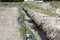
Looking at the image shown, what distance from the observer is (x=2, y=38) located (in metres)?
9.44

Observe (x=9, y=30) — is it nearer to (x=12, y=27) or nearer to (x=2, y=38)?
(x=12, y=27)

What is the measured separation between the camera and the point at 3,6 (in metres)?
21.8

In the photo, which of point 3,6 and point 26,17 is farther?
point 3,6

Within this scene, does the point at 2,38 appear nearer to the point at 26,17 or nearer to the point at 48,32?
the point at 26,17

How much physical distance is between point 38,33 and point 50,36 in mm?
2297

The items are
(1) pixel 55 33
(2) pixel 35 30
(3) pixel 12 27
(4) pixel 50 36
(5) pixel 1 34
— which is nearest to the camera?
(1) pixel 55 33

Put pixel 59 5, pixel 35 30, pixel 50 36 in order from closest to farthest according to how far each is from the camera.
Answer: pixel 50 36, pixel 35 30, pixel 59 5

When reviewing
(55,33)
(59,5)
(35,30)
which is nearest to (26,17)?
(35,30)

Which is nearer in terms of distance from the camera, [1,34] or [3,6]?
[1,34]

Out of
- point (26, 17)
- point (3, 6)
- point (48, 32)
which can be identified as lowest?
point (3, 6)

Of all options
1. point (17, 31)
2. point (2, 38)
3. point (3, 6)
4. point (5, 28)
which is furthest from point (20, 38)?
point (3, 6)

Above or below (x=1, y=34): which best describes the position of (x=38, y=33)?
above

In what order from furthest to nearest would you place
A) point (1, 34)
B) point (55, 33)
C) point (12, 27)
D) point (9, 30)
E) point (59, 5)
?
point (59, 5) → point (12, 27) → point (9, 30) → point (1, 34) → point (55, 33)

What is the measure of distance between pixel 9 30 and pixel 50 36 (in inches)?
221
